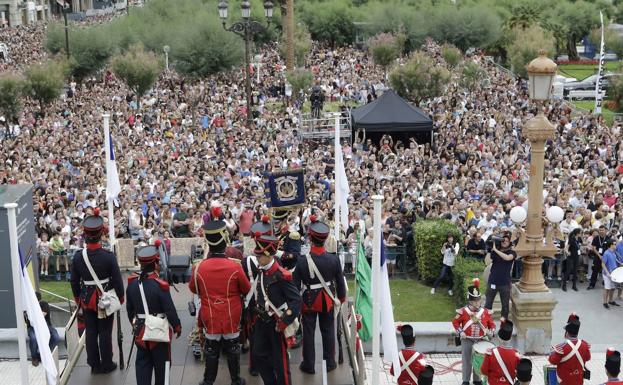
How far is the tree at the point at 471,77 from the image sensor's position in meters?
35.4

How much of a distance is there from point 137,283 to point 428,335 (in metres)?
5.79

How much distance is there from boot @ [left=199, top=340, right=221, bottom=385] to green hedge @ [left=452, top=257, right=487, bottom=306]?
6.56 m

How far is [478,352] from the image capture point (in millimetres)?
10891

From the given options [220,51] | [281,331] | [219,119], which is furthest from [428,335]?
[220,51]

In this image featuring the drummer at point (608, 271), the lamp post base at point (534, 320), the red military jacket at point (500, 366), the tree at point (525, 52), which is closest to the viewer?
the red military jacket at point (500, 366)

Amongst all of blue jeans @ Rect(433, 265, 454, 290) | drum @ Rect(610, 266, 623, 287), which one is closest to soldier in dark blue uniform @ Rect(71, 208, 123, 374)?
blue jeans @ Rect(433, 265, 454, 290)

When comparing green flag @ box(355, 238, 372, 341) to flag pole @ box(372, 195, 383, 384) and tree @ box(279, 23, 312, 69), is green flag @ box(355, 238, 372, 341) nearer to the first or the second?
flag pole @ box(372, 195, 383, 384)

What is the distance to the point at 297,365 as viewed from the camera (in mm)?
9891

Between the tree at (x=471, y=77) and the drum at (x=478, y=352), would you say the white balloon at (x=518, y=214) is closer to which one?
the drum at (x=478, y=352)

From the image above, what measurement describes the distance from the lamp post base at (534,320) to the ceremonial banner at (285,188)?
13.7ft

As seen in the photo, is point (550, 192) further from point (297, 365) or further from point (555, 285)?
point (297, 365)

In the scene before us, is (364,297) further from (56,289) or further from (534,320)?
(56,289)

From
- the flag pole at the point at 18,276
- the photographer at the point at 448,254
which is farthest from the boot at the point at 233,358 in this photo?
the photographer at the point at 448,254

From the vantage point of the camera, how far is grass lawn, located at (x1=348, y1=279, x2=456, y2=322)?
1499 cm
